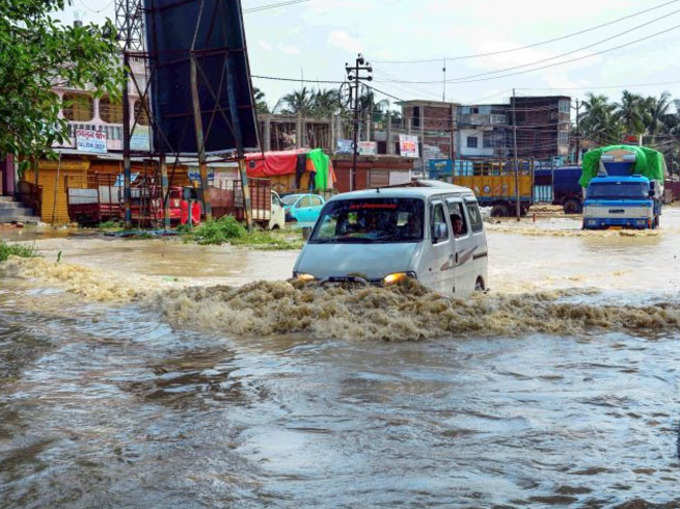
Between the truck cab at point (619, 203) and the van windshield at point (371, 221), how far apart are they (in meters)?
23.3

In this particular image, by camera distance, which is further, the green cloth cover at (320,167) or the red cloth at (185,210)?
the green cloth cover at (320,167)

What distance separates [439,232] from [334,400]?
4.22 metres

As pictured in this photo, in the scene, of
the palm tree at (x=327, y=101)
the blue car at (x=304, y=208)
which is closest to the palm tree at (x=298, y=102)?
the palm tree at (x=327, y=101)

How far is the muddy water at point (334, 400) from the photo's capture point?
4711mm

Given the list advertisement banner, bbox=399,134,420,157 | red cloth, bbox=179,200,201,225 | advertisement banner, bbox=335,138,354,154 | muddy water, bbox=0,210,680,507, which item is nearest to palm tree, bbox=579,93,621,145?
advertisement banner, bbox=399,134,420,157

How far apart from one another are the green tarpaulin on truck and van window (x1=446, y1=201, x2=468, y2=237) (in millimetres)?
24319

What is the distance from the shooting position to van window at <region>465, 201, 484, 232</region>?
39.7 feet

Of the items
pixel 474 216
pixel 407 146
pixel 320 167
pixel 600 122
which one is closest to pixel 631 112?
pixel 600 122

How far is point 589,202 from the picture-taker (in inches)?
1273

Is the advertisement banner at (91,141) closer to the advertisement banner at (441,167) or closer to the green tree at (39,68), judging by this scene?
the advertisement banner at (441,167)

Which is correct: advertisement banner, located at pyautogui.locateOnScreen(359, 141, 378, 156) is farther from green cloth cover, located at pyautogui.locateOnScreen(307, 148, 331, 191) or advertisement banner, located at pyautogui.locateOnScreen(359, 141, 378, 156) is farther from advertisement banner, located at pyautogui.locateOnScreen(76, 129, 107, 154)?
advertisement banner, located at pyautogui.locateOnScreen(76, 129, 107, 154)

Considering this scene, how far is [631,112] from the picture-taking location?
81.1 metres

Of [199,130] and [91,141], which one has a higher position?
[91,141]

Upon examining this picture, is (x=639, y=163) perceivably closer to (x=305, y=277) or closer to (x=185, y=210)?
(x=185, y=210)
